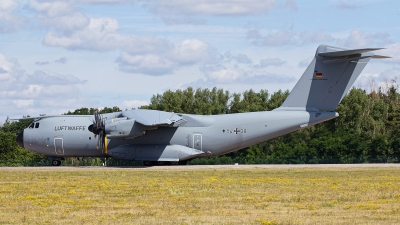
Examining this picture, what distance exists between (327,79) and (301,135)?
54.6 feet

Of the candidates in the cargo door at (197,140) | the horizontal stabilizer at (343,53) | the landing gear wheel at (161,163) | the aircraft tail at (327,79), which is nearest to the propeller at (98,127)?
the landing gear wheel at (161,163)

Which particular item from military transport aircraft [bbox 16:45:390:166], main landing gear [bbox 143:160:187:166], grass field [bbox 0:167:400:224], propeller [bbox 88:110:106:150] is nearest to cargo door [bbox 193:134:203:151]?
military transport aircraft [bbox 16:45:390:166]

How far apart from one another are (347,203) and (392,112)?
50134 millimetres

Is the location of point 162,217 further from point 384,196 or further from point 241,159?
point 241,159

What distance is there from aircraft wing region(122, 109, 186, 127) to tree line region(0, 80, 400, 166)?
6052mm

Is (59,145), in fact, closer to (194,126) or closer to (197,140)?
(194,126)

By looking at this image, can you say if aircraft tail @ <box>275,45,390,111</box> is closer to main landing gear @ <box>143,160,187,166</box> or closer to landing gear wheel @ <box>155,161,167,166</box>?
main landing gear @ <box>143,160,187,166</box>

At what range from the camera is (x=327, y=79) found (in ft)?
116

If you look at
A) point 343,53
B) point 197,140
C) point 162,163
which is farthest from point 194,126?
point 343,53

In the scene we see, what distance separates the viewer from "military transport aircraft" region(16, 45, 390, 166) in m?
35.0

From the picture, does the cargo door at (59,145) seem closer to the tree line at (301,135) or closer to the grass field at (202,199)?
the tree line at (301,135)

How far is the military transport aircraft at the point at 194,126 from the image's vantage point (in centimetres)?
3503

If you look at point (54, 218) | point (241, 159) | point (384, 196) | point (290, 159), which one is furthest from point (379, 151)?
point (54, 218)

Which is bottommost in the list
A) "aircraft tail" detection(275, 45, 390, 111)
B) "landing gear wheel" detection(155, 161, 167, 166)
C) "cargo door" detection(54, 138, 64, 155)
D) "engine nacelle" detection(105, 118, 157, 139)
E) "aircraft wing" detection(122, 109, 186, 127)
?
"landing gear wheel" detection(155, 161, 167, 166)
